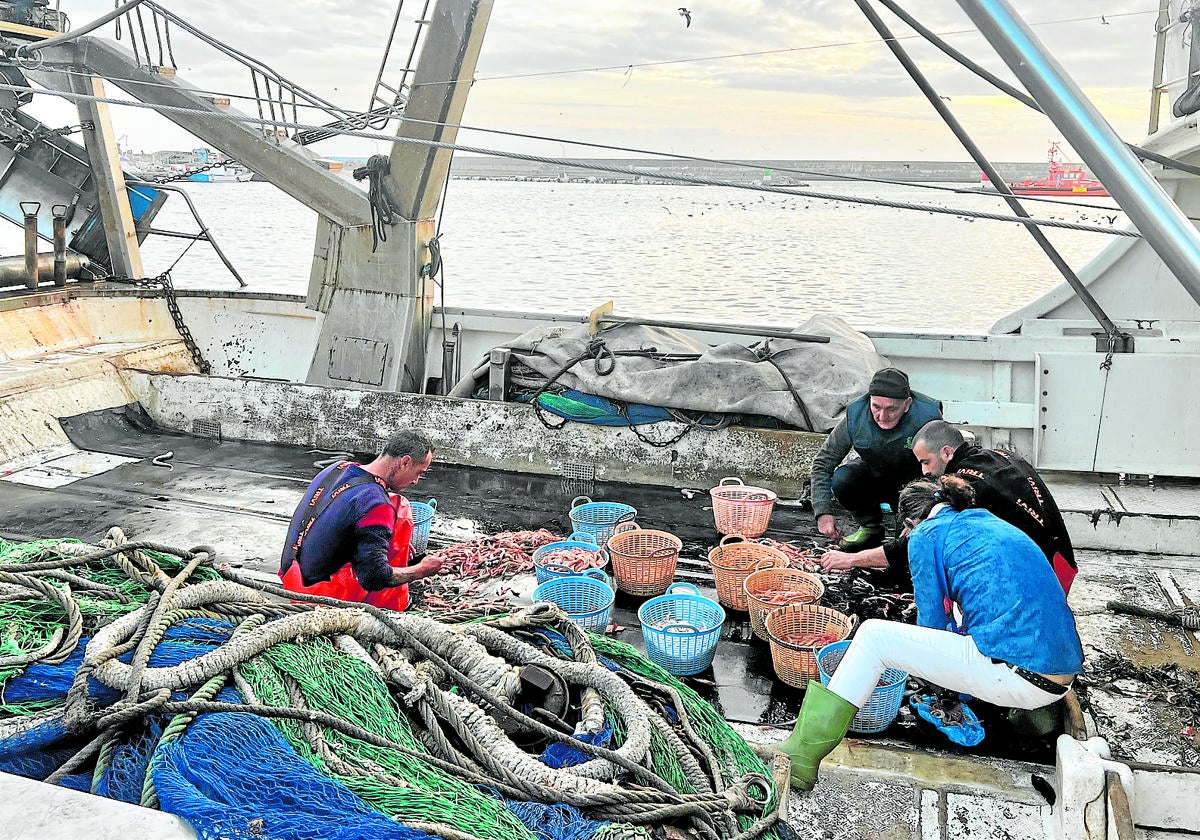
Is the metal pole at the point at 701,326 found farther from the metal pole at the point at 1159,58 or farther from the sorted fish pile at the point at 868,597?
the metal pole at the point at 1159,58

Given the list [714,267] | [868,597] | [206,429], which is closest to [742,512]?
[868,597]

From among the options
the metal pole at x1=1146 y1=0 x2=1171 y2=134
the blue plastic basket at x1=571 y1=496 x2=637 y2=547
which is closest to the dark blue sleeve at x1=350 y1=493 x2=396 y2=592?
the blue plastic basket at x1=571 y1=496 x2=637 y2=547

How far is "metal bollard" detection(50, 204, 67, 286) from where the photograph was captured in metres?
9.35

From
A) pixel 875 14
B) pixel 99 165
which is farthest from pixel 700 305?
pixel 875 14

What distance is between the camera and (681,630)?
14.0ft

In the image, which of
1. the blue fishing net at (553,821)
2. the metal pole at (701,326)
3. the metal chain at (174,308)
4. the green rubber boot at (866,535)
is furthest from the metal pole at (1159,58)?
the metal chain at (174,308)

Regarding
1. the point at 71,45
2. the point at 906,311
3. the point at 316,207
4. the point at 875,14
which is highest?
the point at 71,45

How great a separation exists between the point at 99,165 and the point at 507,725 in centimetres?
911

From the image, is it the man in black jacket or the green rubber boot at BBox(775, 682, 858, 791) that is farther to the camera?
the man in black jacket

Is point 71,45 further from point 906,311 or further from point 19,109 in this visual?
point 906,311

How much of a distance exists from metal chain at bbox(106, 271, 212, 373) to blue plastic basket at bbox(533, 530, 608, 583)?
18.8 feet

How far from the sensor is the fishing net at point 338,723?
6.93 ft

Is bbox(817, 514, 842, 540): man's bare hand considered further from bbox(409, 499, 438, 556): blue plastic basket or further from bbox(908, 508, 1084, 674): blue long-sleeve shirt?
bbox(409, 499, 438, 556): blue plastic basket

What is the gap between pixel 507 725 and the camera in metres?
2.58
